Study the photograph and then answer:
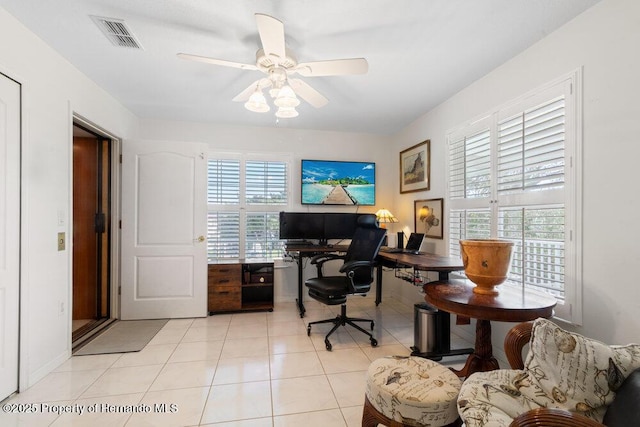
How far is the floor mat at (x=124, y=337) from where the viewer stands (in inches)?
96.6

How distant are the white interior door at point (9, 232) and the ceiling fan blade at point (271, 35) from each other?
66.4 inches

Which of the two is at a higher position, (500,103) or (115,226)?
(500,103)

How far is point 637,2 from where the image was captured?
1440 millimetres

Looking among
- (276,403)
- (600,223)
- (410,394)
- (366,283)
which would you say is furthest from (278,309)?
(600,223)

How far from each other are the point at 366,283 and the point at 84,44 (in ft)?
9.98

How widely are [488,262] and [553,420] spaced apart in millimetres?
939

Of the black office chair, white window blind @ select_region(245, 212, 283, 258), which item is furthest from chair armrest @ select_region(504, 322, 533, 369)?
white window blind @ select_region(245, 212, 283, 258)

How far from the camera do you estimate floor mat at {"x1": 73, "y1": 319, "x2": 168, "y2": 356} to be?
245cm

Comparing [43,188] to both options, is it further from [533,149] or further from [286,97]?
[533,149]

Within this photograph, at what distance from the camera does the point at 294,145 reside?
3936 millimetres

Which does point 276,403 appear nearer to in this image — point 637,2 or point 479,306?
point 479,306

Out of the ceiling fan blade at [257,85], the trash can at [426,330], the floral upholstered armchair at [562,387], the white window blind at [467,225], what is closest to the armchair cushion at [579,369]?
the floral upholstered armchair at [562,387]

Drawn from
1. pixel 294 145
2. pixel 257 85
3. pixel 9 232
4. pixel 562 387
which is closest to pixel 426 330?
pixel 562 387

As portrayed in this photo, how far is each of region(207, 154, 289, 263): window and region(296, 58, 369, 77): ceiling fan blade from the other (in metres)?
2.13
